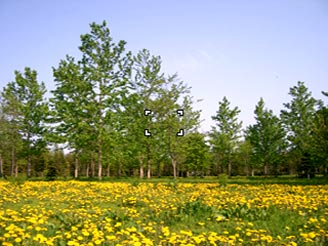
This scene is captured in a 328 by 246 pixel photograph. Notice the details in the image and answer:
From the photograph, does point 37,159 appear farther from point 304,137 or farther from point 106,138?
point 304,137

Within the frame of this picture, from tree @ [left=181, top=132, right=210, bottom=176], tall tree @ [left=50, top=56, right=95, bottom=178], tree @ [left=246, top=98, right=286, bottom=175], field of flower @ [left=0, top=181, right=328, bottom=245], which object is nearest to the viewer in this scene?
Result: field of flower @ [left=0, top=181, right=328, bottom=245]

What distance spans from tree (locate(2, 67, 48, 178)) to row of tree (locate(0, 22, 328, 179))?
0.10 meters

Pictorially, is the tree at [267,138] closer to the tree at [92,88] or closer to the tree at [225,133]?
the tree at [225,133]

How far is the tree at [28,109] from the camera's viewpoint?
31938mm

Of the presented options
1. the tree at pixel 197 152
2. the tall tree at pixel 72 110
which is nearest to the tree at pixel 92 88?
→ the tall tree at pixel 72 110

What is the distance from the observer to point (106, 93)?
24.8m

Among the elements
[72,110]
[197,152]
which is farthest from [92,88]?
[197,152]

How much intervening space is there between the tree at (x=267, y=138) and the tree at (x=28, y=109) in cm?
2648

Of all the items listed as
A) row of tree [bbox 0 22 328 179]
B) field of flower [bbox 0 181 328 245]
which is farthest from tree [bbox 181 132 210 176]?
field of flower [bbox 0 181 328 245]

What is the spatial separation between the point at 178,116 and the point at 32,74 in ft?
55.3

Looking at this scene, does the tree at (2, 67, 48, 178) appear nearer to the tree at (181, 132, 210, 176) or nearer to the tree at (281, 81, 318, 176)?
the tree at (181, 132, 210, 176)

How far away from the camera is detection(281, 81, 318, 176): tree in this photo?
3831cm

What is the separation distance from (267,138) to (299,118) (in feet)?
16.5

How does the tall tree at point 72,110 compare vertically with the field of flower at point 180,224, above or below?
above
